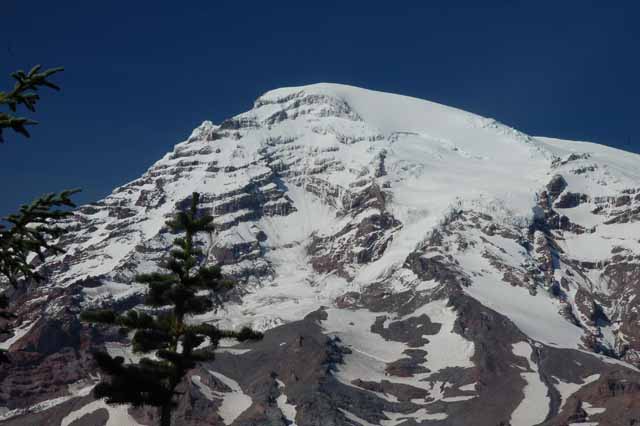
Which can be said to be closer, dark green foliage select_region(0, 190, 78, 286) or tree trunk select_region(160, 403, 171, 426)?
dark green foliage select_region(0, 190, 78, 286)

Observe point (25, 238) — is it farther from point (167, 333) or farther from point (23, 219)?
point (167, 333)

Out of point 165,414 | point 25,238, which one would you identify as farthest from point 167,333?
point 25,238

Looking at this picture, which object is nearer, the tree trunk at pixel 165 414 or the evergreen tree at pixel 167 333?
the evergreen tree at pixel 167 333

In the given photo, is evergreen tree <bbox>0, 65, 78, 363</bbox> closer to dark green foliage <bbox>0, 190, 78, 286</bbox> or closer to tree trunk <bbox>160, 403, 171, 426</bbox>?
dark green foliage <bbox>0, 190, 78, 286</bbox>

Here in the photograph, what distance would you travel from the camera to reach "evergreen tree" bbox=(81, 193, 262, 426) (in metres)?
35.7

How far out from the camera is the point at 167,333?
3756cm

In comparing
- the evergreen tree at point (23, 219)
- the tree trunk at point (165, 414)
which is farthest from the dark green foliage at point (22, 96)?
the tree trunk at point (165, 414)

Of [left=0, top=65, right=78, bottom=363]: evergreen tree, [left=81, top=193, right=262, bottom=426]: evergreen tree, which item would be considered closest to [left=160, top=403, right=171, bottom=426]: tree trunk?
[left=81, top=193, right=262, bottom=426]: evergreen tree

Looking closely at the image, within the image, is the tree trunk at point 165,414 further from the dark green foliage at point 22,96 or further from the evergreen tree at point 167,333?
the dark green foliage at point 22,96

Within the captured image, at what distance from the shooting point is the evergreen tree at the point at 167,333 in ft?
117

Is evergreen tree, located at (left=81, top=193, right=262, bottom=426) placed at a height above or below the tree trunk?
above

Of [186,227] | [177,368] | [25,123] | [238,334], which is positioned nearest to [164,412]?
A: [177,368]

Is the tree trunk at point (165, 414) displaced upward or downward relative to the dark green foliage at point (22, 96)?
downward

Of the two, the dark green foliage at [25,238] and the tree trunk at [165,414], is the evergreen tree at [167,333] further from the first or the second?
the dark green foliage at [25,238]
